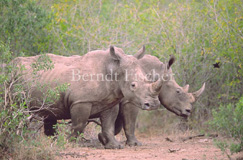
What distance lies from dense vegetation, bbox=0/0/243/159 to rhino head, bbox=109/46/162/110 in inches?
124

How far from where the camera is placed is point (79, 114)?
8109 millimetres

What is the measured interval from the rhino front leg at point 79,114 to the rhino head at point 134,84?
730 mm

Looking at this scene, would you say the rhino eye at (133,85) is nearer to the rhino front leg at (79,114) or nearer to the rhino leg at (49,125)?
the rhino front leg at (79,114)

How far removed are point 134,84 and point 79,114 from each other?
1156 mm

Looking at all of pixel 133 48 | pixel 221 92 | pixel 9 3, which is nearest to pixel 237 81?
pixel 221 92

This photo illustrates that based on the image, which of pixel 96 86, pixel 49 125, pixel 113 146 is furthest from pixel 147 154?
pixel 49 125

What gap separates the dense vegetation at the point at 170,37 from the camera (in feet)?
36.6

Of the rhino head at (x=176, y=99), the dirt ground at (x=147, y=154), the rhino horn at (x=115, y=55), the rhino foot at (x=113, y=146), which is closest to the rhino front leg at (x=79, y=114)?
the dirt ground at (x=147, y=154)

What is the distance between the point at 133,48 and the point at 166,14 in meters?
1.51

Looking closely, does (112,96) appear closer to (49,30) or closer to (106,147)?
(106,147)

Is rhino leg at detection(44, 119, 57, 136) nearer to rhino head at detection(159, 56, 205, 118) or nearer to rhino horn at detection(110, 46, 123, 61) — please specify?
rhino horn at detection(110, 46, 123, 61)

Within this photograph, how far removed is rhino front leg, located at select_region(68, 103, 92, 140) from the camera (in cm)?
809

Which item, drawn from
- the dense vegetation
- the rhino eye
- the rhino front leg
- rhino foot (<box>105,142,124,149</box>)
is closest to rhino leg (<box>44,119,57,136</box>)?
the rhino front leg

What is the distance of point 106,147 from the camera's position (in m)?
8.30
